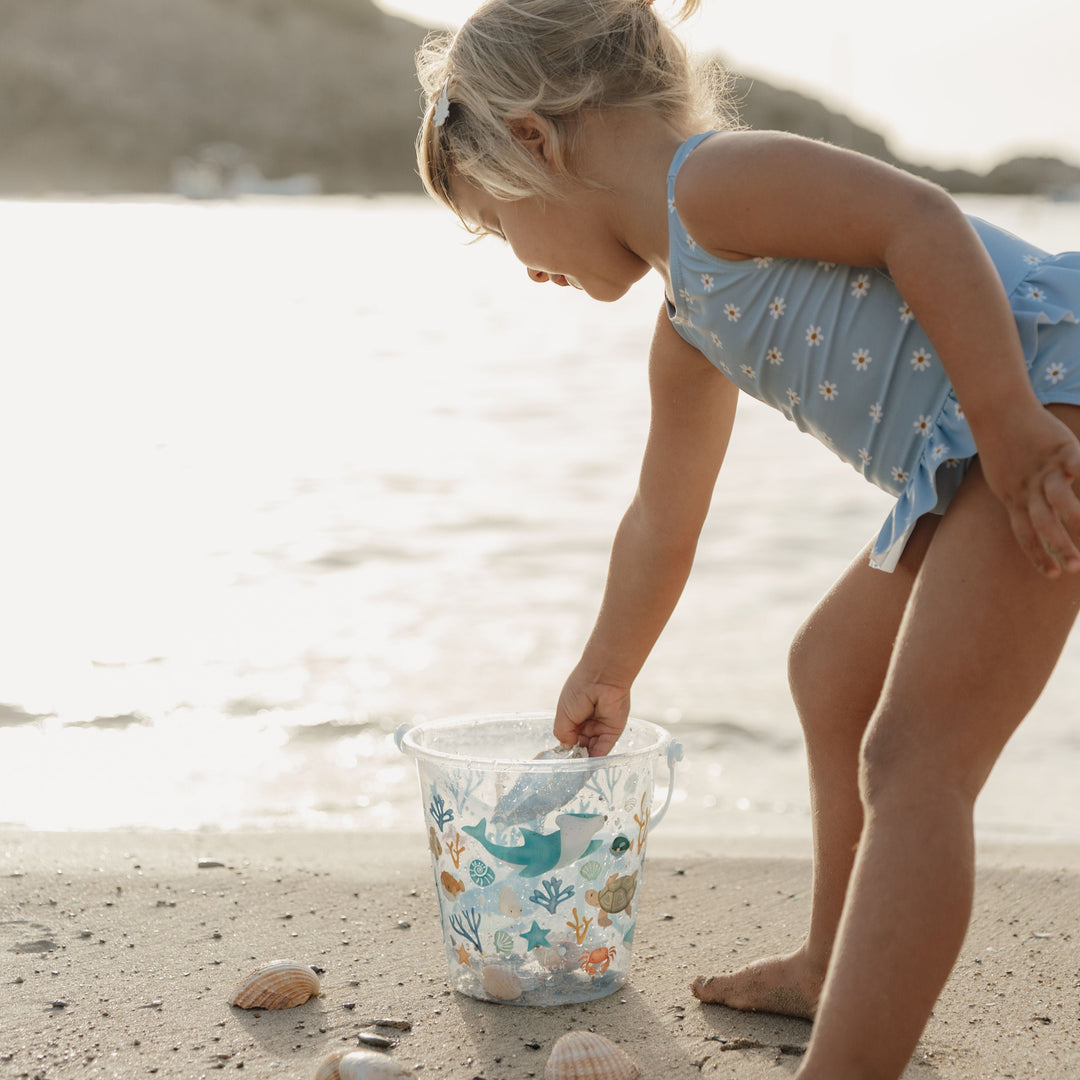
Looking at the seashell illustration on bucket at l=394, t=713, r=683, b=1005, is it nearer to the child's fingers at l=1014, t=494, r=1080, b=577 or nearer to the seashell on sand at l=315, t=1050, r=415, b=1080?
the seashell on sand at l=315, t=1050, r=415, b=1080

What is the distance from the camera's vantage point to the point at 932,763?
1.44m

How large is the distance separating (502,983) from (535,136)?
126cm

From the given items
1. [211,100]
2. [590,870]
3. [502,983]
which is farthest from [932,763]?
[211,100]

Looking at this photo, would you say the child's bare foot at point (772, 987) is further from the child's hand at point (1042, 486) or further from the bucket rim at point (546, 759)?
the child's hand at point (1042, 486)

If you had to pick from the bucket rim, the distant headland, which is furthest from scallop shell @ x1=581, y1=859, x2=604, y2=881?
the distant headland

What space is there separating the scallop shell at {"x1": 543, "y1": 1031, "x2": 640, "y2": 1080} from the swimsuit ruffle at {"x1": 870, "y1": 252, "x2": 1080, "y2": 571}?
74 cm

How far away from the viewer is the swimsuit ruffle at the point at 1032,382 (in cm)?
157

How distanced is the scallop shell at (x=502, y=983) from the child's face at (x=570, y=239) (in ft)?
3.40

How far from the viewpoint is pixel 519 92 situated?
1855 mm

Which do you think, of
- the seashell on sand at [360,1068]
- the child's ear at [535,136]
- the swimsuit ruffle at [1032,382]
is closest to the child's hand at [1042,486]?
the swimsuit ruffle at [1032,382]

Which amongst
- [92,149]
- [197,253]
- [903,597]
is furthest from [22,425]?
[92,149]

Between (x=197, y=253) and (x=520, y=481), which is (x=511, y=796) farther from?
(x=197, y=253)

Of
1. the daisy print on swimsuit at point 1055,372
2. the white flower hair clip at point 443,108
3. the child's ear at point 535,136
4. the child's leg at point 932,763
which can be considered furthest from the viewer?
the white flower hair clip at point 443,108

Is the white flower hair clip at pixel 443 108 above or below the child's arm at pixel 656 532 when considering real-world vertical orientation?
above
